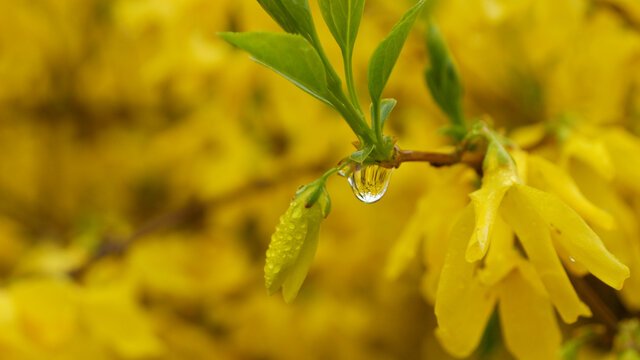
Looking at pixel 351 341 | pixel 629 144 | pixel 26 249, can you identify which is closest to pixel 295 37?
pixel 629 144

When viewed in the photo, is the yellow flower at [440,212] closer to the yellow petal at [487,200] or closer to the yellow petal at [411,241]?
the yellow petal at [411,241]

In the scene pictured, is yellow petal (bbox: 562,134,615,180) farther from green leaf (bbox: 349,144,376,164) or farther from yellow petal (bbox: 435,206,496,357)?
green leaf (bbox: 349,144,376,164)

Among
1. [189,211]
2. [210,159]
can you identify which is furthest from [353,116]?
[210,159]

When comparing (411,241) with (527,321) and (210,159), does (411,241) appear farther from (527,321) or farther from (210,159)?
(210,159)

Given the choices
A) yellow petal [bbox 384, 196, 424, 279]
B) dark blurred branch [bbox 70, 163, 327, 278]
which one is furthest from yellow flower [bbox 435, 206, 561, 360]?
dark blurred branch [bbox 70, 163, 327, 278]

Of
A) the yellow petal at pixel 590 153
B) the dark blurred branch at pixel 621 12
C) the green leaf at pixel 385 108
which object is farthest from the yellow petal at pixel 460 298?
the dark blurred branch at pixel 621 12

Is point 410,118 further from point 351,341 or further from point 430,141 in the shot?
point 351,341
